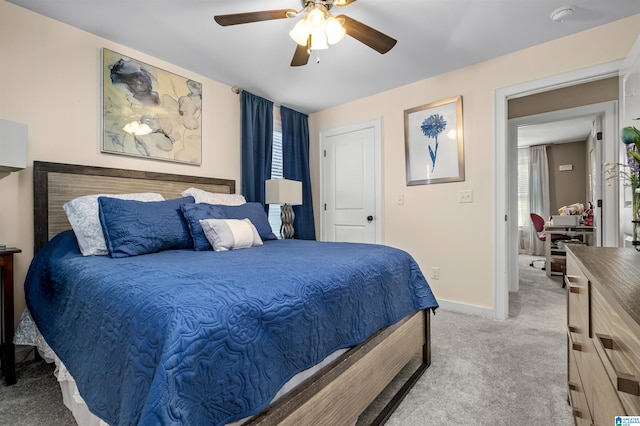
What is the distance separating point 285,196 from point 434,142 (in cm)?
175

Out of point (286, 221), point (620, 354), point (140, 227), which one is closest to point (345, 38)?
point (286, 221)

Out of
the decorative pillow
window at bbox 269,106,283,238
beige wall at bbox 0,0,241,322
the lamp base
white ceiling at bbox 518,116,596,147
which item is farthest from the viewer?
white ceiling at bbox 518,116,596,147

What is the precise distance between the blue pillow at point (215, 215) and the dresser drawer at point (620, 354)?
2.04 m

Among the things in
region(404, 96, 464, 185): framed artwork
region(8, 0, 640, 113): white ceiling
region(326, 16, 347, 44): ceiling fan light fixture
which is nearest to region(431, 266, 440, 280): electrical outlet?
region(404, 96, 464, 185): framed artwork

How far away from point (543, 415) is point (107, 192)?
10.6 feet

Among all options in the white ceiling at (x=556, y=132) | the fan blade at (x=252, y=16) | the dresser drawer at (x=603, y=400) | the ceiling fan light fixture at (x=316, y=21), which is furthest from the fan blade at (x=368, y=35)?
the white ceiling at (x=556, y=132)

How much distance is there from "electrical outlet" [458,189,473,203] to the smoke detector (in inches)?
57.9

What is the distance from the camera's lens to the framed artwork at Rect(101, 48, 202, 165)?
8.05ft

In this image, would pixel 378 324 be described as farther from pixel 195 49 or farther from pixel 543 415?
pixel 195 49

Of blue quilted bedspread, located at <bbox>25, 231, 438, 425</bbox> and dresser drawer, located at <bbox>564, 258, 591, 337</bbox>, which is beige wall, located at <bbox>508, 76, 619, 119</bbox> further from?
blue quilted bedspread, located at <bbox>25, 231, 438, 425</bbox>

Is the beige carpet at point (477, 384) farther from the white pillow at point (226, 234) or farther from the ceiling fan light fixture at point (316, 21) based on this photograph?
the ceiling fan light fixture at point (316, 21)

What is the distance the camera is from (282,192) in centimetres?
332

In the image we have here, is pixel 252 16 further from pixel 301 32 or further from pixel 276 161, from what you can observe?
pixel 276 161

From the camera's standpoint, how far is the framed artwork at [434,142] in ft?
9.95
